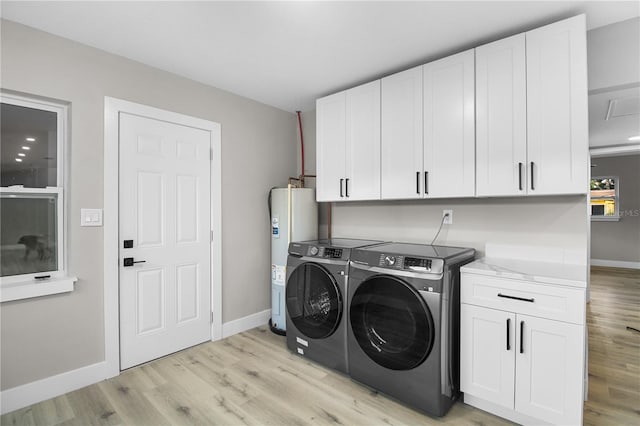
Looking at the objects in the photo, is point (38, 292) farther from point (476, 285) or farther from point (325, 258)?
point (476, 285)

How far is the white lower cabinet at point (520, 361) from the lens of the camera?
5.47 feet

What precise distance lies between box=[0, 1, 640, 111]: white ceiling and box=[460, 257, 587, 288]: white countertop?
156 centimetres

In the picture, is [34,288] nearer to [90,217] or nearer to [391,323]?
[90,217]

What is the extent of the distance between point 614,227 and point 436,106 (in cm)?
749

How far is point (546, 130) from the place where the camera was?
6.49ft

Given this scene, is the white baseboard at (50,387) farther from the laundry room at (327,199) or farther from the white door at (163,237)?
the white door at (163,237)

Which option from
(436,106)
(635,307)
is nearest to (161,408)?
(436,106)

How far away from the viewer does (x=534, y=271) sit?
191 centimetres

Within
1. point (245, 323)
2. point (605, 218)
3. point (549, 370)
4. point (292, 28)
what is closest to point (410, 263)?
point (549, 370)

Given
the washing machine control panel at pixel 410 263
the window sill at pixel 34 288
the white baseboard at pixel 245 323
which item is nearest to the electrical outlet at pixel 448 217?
the washing machine control panel at pixel 410 263

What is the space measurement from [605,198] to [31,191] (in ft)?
32.3

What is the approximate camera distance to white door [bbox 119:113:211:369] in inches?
100

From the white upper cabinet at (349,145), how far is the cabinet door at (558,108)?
1144 mm

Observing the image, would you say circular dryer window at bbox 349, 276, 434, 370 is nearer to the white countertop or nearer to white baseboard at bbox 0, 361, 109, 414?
the white countertop
